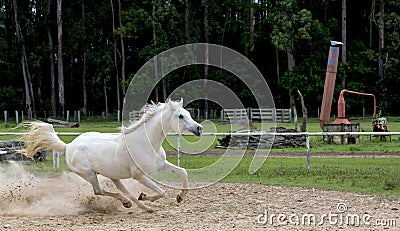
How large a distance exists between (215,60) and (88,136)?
129 feet

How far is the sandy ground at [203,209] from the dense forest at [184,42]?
1256 inches

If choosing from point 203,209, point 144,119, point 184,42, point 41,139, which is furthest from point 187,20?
point 203,209

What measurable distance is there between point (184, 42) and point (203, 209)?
39108 mm

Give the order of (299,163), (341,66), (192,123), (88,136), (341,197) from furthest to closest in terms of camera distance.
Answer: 1. (341,66)
2. (299,163)
3. (341,197)
4. (88,136)
5. (192,123)

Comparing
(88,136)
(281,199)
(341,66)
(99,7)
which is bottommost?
(281,199)

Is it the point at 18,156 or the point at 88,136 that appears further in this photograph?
the point at 18,156

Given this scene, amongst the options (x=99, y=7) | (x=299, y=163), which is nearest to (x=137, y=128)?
(x=299, y=163)

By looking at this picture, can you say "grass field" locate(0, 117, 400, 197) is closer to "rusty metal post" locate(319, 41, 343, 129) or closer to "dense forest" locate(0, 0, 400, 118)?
"rusty metal post" locate(319, 41, 343, 129)

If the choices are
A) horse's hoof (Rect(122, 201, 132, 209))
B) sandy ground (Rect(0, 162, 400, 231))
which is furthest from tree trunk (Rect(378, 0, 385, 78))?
horse's hoof (Rect(122, 201, 132, 209))

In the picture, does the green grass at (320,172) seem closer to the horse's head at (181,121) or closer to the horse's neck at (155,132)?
the horse's head at (181,121)

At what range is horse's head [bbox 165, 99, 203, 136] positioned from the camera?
28.2 ft

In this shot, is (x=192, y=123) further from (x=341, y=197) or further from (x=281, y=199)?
(x=341, y=197)

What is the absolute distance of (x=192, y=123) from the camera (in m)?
8.63

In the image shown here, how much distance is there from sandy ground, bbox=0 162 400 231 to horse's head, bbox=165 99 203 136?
1.29m
